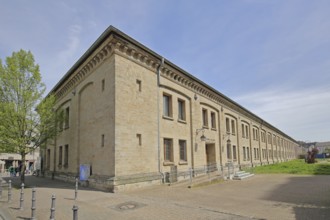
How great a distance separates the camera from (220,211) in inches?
314

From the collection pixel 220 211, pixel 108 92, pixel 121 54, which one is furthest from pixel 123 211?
pixel 121 54

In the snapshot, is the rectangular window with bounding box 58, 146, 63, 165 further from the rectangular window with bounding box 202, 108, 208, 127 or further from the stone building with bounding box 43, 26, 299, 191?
the rectangular window with bounding box 202, 108, 208, 127

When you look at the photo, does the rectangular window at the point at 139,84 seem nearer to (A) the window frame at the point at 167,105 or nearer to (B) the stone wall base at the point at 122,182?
(A) the window frame at the point at 167,105

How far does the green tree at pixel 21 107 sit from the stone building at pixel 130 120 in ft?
7.77

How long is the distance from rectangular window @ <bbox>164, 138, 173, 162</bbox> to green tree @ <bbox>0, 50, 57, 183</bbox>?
8687 mm

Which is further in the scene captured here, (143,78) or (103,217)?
(143,78)

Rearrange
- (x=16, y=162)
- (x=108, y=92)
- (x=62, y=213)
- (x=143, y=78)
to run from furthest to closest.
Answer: (x=16, y=162), (x=143, y=78), (x=108, y=92), (x=62, y=213)

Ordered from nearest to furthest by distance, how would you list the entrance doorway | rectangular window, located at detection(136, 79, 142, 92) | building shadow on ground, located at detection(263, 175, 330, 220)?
building shadow on ground, located at detection(263, 175, 330, 220) → rectangular window, located at detection(136, 79, 142, 92) → the entrance doorway

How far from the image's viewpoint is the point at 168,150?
54.0 ft

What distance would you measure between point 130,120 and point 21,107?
308 inches

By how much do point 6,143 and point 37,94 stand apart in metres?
3.63

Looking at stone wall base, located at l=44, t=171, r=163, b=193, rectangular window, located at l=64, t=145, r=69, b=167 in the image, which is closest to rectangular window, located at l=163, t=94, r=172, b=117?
stone wall base, located at l=44, t=171, r=163, b=193

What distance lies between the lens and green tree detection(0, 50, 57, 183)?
50.3ft

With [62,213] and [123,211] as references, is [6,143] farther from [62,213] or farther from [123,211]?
[123,211]
